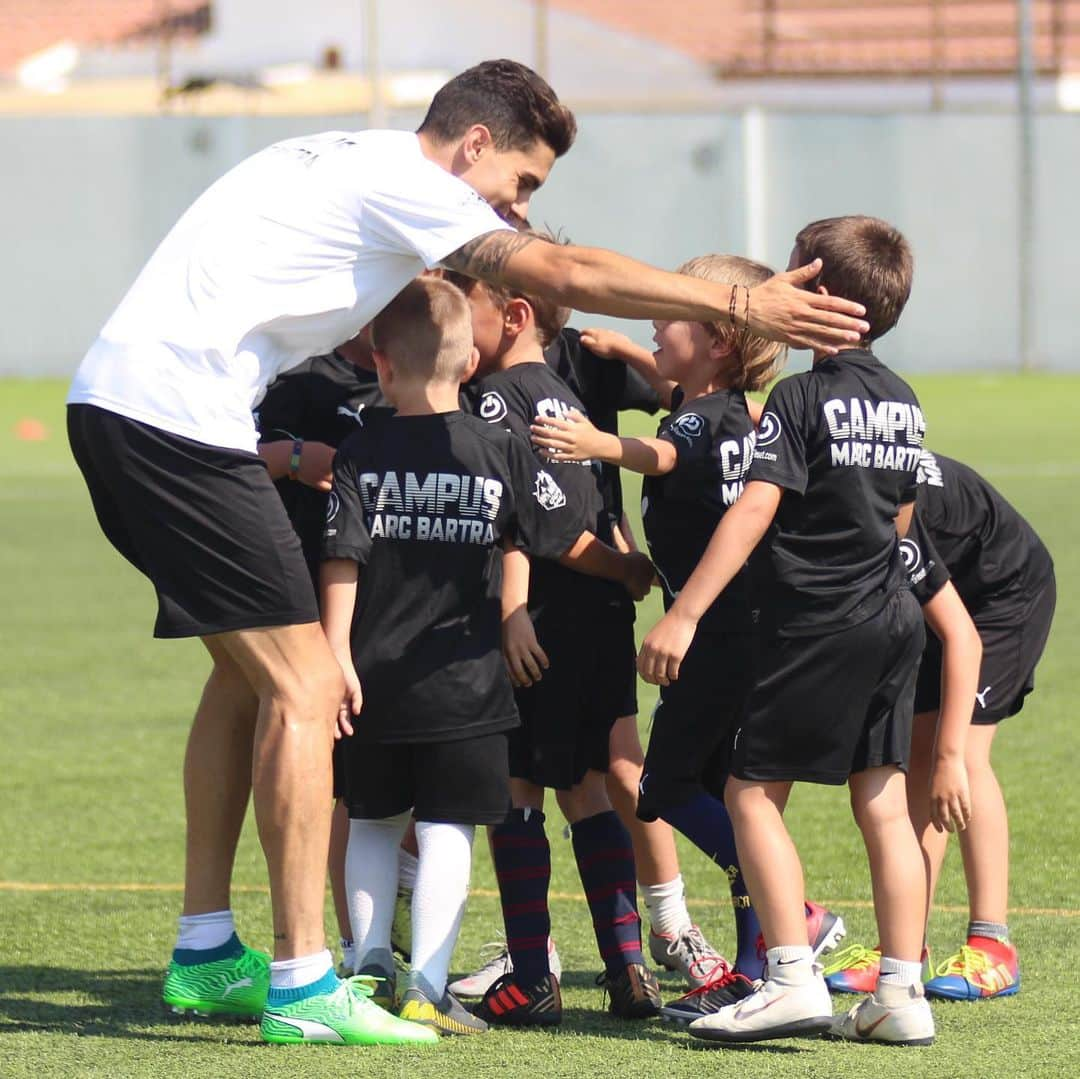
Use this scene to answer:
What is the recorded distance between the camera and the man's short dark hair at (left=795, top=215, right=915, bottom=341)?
13.6ft

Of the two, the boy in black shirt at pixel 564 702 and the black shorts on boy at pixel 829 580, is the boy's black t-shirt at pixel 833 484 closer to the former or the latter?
the black shorts on boy at pixel 829 580

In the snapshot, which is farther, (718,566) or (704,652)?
(704,652)

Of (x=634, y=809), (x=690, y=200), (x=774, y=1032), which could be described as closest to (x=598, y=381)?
(x=634, y=809)

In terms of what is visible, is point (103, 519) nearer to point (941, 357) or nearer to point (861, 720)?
point (861, 720)

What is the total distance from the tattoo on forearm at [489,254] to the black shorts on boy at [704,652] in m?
0.65

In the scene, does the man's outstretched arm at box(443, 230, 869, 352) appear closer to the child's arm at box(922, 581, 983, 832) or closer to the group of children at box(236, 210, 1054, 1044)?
the group of children at box(236, 210, 1054, 1044)

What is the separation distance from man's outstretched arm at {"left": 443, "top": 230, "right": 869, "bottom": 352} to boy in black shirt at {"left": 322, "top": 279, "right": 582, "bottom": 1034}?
1.23ft

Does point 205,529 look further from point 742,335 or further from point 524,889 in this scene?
point 742,335

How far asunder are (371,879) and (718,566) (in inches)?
40.6

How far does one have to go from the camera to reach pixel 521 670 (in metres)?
4.37

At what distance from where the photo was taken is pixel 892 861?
4109 millimetres

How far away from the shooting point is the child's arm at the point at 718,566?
4.05 m

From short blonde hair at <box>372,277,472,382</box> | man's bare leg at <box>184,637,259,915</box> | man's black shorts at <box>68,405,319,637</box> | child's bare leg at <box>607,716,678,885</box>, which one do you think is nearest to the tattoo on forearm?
short blonde hair at <box>372,277,472,382</box>

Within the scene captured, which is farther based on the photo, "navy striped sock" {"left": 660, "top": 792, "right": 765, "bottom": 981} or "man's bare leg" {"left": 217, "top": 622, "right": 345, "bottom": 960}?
"navy striped sock" {"left": 660, "top": 792, "right": 765, "bottom": 981}
